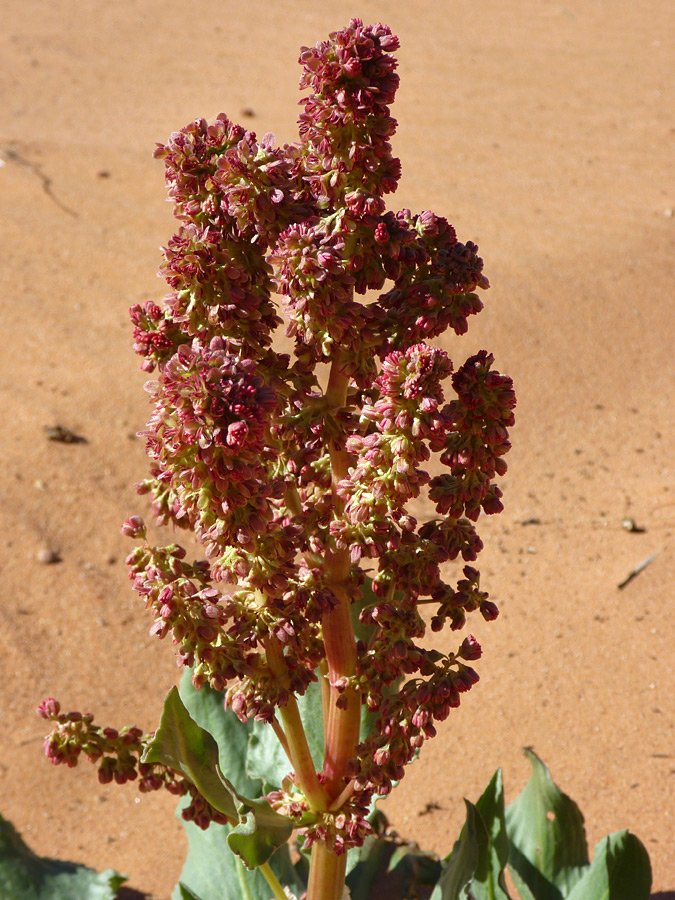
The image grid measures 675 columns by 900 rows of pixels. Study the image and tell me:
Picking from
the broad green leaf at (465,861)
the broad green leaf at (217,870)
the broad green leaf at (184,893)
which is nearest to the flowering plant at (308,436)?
the broad green leaf at (465,861)

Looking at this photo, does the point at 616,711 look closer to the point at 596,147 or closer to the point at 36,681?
the point at 36,681

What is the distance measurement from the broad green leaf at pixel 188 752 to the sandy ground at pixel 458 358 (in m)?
1.29

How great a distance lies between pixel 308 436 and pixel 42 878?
147 cm

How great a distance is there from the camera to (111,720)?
10.1ft

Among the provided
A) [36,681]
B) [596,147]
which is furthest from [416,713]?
[596,147]

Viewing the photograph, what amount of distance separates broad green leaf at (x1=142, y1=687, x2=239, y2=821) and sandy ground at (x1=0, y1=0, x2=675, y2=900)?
4.22ft

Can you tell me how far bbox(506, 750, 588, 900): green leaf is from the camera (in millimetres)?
2332

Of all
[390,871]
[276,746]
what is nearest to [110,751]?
[276,746]

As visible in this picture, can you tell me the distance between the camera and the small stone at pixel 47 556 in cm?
361

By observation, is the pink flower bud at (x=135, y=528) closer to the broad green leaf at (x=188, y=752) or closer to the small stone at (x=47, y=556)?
the broad green leaf at (x=188, y=752)

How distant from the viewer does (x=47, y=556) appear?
3.62m

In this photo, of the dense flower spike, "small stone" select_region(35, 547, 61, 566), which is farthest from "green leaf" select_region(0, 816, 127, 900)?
"small stone" select_region(35, 547, 61, 566)

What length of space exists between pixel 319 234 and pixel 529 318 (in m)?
4.14

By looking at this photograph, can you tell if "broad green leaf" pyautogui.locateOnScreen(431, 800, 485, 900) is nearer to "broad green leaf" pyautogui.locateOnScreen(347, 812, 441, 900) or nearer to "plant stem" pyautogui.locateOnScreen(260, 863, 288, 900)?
"plant stem" pyautogui.locateOnScreen(260, 863, 288, 900)
